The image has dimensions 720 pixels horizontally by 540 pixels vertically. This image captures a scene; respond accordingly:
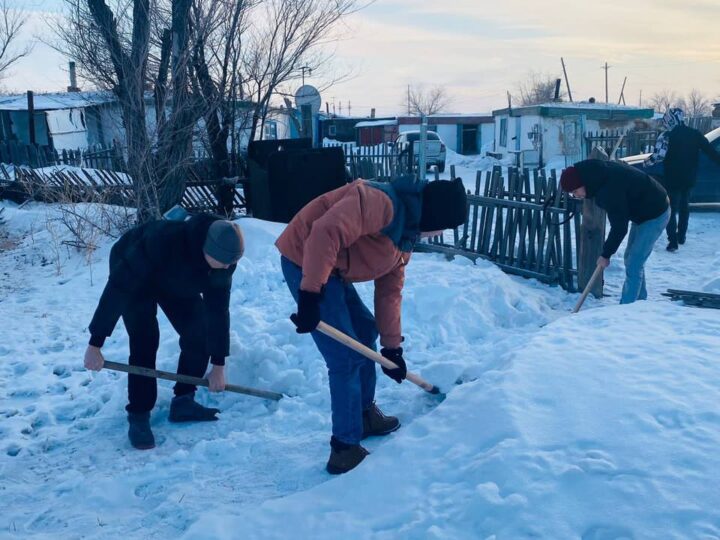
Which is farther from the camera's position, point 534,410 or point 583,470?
point 534,410

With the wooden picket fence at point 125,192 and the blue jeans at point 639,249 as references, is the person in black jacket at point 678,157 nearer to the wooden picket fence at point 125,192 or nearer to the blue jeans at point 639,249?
the blue jeans at point 639,249

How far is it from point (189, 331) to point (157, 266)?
555 millimetres

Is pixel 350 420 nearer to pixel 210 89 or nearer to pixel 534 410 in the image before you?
pixel 534 410

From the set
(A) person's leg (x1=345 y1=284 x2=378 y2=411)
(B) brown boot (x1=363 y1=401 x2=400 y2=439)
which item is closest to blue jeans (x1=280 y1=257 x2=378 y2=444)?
(A) person's leg (x1=345 y1=284 x2=378 y2=411)

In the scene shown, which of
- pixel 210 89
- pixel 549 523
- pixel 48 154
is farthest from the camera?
pixel 48 154

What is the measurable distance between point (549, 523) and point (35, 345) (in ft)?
15.5

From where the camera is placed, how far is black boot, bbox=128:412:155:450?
154 inches

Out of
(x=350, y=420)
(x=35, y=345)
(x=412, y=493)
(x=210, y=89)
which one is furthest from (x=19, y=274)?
(x=412, y=493)

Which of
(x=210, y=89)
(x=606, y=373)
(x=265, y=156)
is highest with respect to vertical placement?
(x=210, y=89)

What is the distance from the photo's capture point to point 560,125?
86.2 ft

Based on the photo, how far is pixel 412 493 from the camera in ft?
9.32

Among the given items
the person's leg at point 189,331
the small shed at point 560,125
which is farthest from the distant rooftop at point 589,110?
the person's leg at point 189,331

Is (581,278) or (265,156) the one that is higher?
(265,156)

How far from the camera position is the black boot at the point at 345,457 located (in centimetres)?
343
